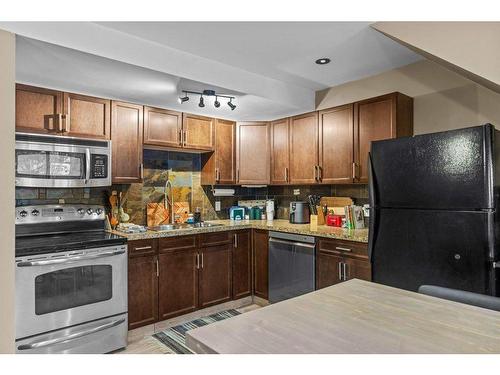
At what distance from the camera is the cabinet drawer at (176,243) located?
3026 millimetres

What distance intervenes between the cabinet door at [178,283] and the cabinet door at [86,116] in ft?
4.15

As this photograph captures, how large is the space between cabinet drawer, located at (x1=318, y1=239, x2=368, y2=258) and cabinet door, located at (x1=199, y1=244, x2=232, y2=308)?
1040mm

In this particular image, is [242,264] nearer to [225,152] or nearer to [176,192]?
[176,192]

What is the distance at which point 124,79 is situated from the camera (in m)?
2.75

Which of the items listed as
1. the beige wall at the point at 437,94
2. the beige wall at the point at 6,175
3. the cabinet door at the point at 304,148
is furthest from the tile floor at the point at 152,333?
the beige wall at the point at 437,94

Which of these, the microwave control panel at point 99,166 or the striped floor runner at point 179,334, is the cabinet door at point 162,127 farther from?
the striped floor runner at point 179,334

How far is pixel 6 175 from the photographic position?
1.98m

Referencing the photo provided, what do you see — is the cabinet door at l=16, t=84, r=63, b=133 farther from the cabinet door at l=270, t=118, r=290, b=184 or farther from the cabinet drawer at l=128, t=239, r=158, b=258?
the cabinet door at l=270, t=118, r=290, b=184

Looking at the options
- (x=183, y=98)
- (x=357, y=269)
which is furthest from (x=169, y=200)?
(x=357, y=269)

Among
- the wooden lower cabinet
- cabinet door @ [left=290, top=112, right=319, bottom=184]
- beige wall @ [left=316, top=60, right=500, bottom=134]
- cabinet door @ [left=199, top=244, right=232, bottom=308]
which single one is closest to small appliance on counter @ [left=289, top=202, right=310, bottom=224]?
cabinet door @ [left=290, top=112, right=319, bottom=184]

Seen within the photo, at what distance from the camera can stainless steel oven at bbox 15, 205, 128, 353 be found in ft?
7.47

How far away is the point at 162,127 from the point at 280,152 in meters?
1.41
